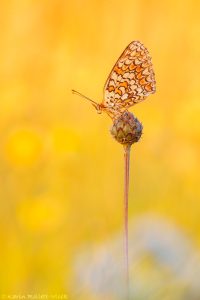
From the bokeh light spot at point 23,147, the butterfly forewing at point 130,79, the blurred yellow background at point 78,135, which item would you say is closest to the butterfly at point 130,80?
the butterfly forewing at point 130,79

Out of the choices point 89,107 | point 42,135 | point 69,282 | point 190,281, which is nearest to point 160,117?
point 89,107

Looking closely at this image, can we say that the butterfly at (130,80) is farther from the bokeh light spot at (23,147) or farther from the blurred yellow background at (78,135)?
the bokeh light spot at (23,147)

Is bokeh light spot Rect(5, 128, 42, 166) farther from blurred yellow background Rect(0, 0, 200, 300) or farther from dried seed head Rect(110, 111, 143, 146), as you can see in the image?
dried seed head Rect(110, 111, 143, 146)

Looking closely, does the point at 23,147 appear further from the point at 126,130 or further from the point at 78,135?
the point at 126,130

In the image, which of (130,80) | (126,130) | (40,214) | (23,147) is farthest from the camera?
(23,147)

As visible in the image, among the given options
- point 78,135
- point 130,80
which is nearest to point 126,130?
point 130,80
